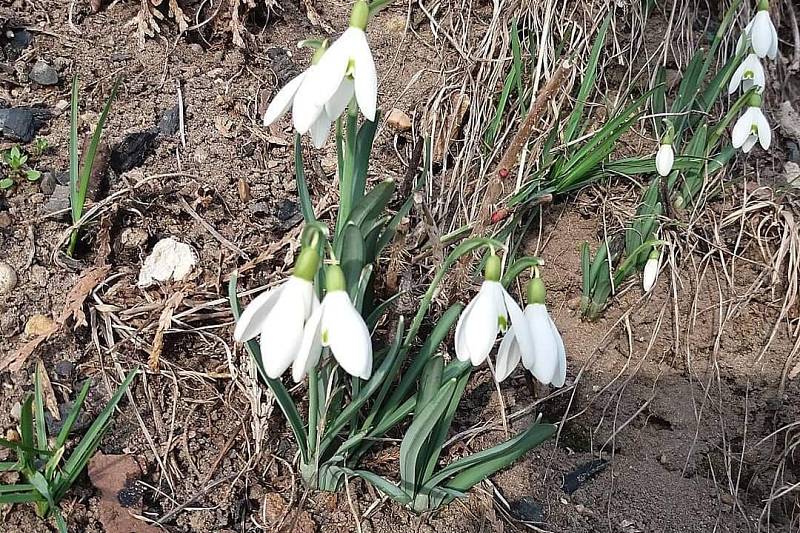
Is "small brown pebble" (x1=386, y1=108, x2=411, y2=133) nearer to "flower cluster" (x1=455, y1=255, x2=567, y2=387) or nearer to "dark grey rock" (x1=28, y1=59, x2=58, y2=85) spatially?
"dark grey rock" (x1=28, y1=59, x2=58, y2=85)

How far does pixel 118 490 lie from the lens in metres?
1.41

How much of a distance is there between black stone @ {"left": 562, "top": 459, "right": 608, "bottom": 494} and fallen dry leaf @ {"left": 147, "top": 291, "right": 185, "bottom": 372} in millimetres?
990

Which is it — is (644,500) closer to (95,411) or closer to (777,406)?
(777,406)

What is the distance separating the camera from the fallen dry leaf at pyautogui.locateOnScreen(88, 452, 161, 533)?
54.0 inches

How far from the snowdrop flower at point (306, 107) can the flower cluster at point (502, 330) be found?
36cm

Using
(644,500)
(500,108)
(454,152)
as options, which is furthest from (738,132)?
(644,500)

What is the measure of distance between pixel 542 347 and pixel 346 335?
1.10 ft

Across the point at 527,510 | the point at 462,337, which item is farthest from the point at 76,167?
the point at 527,510

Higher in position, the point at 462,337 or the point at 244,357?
the point at 462,337

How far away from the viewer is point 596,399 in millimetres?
1863

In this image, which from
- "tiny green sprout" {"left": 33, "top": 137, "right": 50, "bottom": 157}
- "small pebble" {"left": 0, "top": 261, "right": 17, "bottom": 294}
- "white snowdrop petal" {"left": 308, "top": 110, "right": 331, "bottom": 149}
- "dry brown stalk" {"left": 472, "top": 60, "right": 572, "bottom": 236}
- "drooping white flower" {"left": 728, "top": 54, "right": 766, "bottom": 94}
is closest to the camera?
"white snowdrop petal" {"left": 308, "top": 110, "right": 331, "bottom": 149}

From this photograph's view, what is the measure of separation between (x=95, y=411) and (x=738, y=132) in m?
1.83

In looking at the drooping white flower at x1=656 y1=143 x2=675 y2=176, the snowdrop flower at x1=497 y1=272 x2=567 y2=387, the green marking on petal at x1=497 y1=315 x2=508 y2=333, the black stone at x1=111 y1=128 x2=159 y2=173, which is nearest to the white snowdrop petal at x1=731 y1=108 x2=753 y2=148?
the drooping white flower at x1=656 y1=143 x2=675 y2=176

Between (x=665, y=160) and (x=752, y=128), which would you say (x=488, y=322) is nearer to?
(x=665, y=160)
